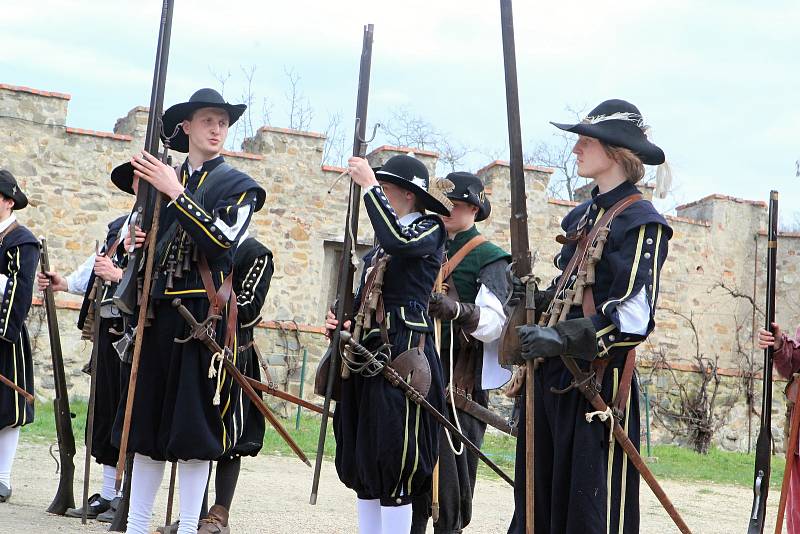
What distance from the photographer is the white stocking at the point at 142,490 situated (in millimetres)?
5051

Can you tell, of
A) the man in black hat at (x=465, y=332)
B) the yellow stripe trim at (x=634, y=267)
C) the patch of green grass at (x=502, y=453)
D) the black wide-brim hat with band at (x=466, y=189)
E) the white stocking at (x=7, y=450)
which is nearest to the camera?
the yellow stripe trim at (x=634, y=267)

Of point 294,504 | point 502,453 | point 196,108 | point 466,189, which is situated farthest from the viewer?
point 502,453

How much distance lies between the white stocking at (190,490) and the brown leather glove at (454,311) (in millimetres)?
1323

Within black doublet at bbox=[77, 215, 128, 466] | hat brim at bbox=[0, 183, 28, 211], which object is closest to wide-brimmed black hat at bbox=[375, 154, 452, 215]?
black doublet at bbox=[77, 215, 128, 466]

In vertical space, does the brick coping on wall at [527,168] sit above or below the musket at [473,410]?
above

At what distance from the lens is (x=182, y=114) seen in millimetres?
5371

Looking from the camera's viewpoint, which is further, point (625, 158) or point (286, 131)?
point (286, 131)

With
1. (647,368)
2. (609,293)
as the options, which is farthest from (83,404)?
(609,293)

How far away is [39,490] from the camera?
7.41m

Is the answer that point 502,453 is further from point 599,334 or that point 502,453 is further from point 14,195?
point 599,334

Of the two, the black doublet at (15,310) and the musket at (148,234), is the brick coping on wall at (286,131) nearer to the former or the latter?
the black doublet at (15,310)

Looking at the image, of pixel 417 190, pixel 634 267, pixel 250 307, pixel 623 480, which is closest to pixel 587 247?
pixel 634 267

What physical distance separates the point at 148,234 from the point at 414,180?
1.20 metres

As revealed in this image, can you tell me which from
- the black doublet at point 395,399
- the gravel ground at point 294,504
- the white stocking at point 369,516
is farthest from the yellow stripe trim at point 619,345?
the gravel ground at point 294,504
